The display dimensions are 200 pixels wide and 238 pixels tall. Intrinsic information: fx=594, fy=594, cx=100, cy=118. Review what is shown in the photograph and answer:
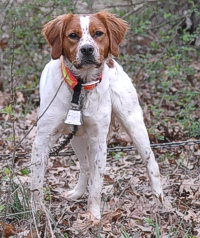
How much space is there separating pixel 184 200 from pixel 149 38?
16.0ft

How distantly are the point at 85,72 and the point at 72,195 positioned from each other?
1341 mm

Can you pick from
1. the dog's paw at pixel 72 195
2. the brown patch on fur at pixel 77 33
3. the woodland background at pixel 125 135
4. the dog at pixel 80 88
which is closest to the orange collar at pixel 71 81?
the dog at pixel 80 88

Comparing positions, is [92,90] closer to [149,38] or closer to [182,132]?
[182,132]

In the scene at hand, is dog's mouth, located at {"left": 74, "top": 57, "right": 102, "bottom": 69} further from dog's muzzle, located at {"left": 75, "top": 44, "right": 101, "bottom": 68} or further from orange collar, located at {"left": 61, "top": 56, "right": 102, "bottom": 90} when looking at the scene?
orange collar, located at {"left": 61, "top": 56, "right": 102, "bottom": 90}

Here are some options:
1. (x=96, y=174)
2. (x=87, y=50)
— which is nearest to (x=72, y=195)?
(x=96, y=174)

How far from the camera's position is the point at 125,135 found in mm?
7512

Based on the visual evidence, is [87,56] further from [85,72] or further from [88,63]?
[85,72]

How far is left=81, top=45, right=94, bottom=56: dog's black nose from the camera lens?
4.50 meters

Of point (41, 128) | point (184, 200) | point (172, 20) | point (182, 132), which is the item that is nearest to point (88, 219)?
point (41, 128)

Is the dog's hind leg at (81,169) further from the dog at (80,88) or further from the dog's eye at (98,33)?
the dog's eye at (98,33)

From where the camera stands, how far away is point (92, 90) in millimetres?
4852

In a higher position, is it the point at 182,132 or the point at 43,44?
the point at 43,44

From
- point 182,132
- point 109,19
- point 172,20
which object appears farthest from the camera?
point 172,20

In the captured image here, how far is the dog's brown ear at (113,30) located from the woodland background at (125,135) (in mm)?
729
